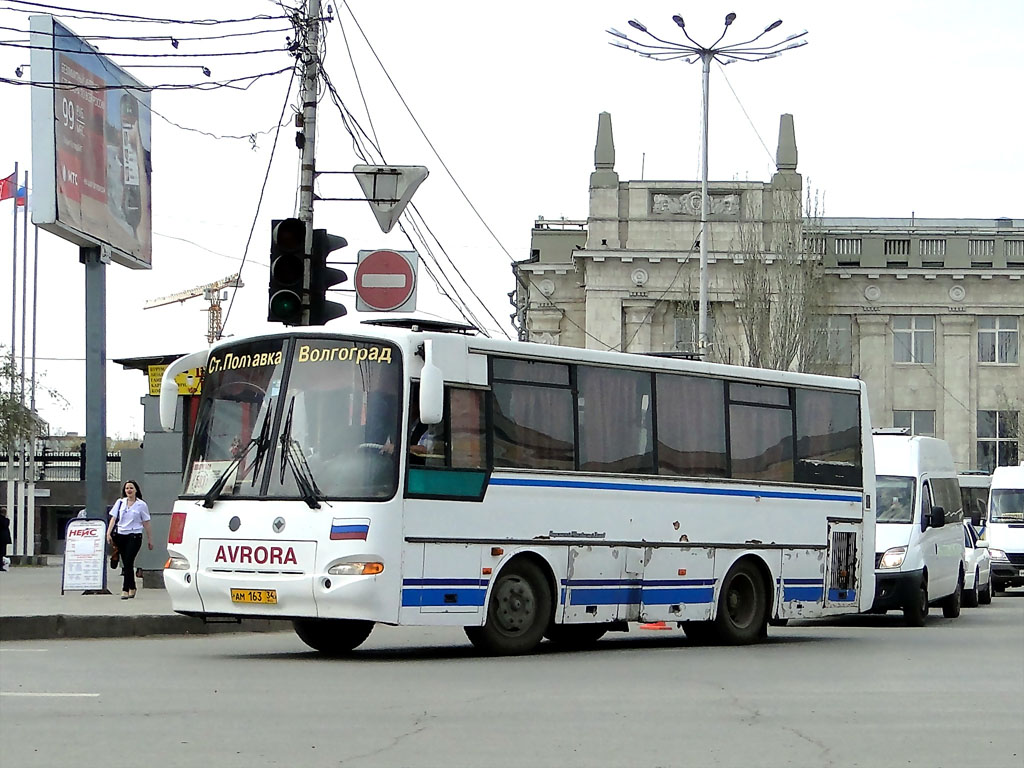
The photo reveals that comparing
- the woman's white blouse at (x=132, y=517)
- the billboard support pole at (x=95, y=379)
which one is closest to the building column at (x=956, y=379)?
the billboard support pole at (x=95, y=379)

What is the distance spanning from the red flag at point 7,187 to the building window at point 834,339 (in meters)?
24.5

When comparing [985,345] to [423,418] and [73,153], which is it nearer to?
[73,153]

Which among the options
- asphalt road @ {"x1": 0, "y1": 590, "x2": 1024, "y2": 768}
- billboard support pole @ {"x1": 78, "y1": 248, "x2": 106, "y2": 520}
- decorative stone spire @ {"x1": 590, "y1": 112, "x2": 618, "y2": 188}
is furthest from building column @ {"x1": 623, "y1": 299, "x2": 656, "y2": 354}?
asphalt road @ {"x1": 0, "y1": 590, "x2": 1024, "y2": 768}

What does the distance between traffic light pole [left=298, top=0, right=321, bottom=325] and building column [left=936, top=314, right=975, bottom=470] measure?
5326 cm

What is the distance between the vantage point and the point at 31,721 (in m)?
9.94

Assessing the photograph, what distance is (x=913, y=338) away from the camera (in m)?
70.8

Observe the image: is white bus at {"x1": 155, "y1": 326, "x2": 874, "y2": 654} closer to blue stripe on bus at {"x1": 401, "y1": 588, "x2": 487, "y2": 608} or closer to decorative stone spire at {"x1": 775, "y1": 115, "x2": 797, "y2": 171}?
blue stripe on bus at {"x1": 401, "y1": 588, "x2": 487, "y2": 608}

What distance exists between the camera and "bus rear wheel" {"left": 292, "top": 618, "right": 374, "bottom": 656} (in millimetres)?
16000

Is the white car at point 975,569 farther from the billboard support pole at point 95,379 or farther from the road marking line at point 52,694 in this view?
the road marking line at point 52,694

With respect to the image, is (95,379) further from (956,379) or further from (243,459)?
(956,379)

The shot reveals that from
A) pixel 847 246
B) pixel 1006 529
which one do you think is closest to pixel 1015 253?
pixel 847 246

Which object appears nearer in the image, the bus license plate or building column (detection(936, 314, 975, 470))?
the bus license plate

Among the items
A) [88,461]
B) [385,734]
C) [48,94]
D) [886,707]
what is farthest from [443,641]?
[48,94]

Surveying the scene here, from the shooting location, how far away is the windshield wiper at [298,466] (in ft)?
47.9
